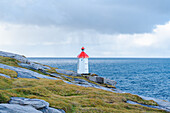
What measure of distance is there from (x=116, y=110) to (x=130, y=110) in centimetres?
197

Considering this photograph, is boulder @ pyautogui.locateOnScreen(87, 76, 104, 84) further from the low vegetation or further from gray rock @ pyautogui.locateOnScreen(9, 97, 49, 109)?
gray rock @ pyautogui.locateOnScreen(9, 97, 49, 109)

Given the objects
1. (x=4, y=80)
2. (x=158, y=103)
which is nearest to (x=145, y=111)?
(x=158, y=103)

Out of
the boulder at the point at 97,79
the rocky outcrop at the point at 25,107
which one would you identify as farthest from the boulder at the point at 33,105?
the boulder at the point at 97,79

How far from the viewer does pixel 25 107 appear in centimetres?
1358

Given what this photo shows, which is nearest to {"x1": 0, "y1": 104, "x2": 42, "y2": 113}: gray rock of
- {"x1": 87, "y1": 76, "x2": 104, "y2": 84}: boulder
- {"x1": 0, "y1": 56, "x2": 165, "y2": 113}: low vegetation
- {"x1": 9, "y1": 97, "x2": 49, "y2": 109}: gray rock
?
{"x1": 9, "y1": 97, "x2": 49, "y2": 109}: gray rock

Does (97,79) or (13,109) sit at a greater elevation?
(13,109)

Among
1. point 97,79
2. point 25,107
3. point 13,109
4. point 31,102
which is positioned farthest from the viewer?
point 97,79

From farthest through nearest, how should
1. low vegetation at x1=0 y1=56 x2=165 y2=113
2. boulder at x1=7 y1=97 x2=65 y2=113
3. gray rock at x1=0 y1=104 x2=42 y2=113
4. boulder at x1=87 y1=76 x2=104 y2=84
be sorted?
boulder at x1=87 y1=76 x2=104 y2=84, low vegetation at x1=0 y1=56 x2=165 y2=113, boulder at x1=7 y1=97 x2=65 y2=113, gray rock at x1=0 y1=104 x2=42 y2=113

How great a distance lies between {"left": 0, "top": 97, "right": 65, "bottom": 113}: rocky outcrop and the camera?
1264 cm

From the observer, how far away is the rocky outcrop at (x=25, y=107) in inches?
498

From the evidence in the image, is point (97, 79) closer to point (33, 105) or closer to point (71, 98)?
point (71, 98)

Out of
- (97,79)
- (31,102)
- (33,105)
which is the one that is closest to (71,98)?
(31,102)

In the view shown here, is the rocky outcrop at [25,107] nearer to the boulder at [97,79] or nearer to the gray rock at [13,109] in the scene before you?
the gray rock at [13,109]

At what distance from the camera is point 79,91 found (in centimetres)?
2359
